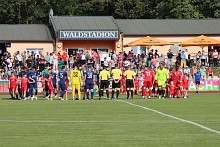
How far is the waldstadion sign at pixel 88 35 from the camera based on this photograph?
182ft

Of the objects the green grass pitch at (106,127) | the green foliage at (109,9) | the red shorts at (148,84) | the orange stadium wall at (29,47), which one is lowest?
the green grass pitch at (106,127)

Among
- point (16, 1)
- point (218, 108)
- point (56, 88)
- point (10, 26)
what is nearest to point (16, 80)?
point (56, 88)

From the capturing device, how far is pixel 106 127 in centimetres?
1806

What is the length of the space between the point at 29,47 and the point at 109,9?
23.2 meters

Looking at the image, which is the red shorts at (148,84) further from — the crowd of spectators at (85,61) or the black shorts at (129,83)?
the crowd of spectators at (85,61)

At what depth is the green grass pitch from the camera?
49.3 feet

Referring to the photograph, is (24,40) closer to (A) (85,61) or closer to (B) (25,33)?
(B) (25,33)

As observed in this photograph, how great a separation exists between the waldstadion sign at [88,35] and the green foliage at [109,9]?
15587mm

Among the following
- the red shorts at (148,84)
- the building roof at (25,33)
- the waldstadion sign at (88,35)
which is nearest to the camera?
the red shorts at (148,84)

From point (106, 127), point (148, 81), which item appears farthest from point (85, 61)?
point (106, 127)

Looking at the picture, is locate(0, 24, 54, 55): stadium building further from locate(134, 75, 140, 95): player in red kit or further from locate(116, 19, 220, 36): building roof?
locate(134, 75, 140, 95): player in red kit

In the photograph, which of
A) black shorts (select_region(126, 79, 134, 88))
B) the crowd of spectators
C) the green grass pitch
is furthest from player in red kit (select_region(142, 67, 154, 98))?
the green grass pitch

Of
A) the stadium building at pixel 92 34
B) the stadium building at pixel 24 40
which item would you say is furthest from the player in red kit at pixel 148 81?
the stadium building at pixel 24 40

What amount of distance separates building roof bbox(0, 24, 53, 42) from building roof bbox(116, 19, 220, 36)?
22.5 ft
